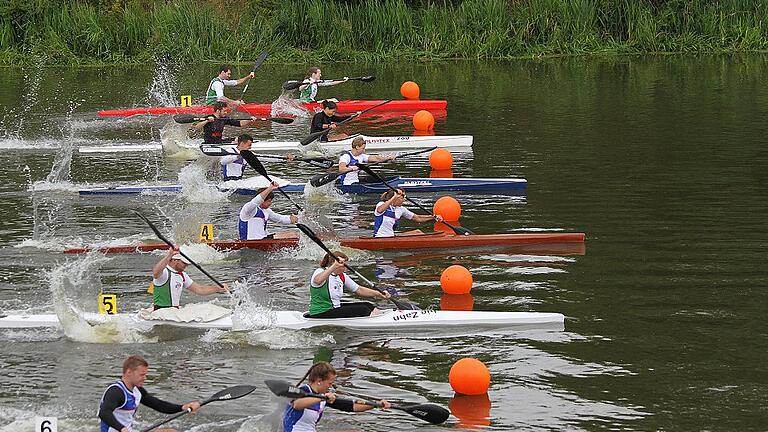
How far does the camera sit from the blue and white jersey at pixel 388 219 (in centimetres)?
1948

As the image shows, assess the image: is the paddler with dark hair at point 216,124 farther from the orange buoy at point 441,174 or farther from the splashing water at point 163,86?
the splashing water at point 163,86

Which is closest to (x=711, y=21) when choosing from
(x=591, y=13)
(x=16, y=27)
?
(x=591, y=13)

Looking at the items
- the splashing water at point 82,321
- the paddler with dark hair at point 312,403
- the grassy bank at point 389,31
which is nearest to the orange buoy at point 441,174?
the splashing water at point 82,321

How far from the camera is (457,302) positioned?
16719 mm

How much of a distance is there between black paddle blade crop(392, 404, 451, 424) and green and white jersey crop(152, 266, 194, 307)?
4.34 metres

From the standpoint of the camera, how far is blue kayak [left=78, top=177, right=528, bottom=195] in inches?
924

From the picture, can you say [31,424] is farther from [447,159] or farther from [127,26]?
[127,26]

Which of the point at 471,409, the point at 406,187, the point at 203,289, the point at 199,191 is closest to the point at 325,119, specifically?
the point at 406,187

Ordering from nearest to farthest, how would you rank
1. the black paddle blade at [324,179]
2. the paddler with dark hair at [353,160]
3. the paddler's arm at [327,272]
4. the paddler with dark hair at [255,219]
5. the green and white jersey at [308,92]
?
the paddler's arm at [327,272]
the paddler with dark hair at [255,219]
the black paddle blade at [324,179]
the paddler with dark hair at [353,160]
the green and white jersey at [308,92]

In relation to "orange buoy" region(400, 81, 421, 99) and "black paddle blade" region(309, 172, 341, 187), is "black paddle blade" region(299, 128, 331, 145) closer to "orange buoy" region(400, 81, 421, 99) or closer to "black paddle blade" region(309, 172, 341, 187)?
"black paddle blade" region(309, 172, 341, 187)

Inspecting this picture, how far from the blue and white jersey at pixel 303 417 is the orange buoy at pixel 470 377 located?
6.73ft

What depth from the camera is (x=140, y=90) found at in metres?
35.7

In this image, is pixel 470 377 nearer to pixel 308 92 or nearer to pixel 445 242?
pixel 445 242

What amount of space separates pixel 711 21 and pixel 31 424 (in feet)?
108
